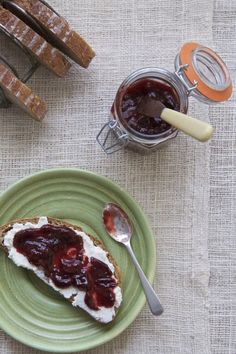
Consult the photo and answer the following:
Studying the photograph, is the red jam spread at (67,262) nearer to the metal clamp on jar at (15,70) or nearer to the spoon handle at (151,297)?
the spoon handle at (151,297)

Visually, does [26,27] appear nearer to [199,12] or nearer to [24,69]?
[24,69]

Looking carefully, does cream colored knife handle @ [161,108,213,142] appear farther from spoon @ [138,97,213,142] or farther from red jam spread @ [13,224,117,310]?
red jam spread @ [13,224,117,310]

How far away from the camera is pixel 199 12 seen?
Result: 1.64 metres

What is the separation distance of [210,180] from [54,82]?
0.47 meters

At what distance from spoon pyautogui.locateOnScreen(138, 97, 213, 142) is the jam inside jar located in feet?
0.04

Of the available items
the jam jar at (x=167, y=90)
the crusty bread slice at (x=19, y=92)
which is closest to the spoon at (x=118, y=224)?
the jam jar at (x=167, y=90)

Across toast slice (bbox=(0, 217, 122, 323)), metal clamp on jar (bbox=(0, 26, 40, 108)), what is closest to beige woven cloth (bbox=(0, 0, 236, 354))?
metal clamp on jar (bbox=(0, 26, 40, 108))

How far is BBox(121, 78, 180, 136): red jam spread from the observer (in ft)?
4.80

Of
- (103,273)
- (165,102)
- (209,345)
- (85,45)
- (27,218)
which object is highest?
(85,45)

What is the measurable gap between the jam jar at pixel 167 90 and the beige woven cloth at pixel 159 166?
0.39 feet

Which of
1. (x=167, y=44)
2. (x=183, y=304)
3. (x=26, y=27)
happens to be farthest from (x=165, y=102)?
(x=183, y=304)

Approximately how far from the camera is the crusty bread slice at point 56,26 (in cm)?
150

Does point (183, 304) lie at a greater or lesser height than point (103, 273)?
lesser

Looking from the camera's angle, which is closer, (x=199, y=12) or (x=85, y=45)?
(x=85, y=45)
